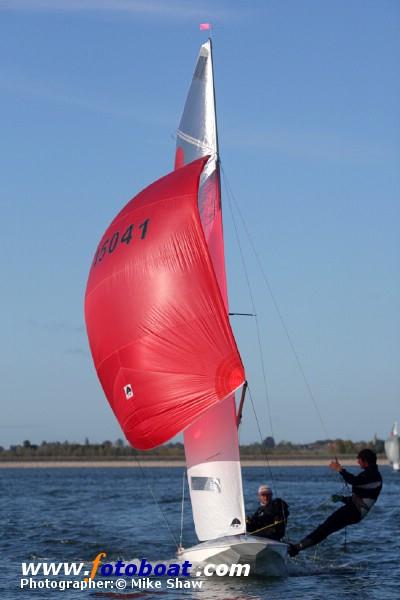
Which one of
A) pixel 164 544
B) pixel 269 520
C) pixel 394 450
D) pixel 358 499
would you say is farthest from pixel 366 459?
pixel 394 450

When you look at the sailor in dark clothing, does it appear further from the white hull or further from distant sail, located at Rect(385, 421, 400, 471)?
distant sail, located at Rect(385, 421, 400, 471)

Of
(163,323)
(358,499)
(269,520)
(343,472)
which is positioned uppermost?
(163,323)

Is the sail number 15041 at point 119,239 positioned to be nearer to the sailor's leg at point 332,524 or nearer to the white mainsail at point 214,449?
the white mainsail at point 214,449

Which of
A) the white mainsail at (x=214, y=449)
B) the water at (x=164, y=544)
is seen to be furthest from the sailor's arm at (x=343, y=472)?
the water at (x=164, y=544)

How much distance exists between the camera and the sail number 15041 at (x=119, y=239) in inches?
754

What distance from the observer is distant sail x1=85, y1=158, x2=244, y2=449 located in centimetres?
1797

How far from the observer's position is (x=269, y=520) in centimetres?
1909

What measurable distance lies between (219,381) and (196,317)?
111 cm

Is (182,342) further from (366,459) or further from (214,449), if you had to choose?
(366,459)

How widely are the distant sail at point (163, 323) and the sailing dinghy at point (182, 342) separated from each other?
16 millimetres

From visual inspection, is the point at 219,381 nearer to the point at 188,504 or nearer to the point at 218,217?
the point at 218,217

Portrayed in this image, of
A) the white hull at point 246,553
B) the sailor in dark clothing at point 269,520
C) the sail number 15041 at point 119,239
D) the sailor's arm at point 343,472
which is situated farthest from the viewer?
the sail number 15041 at point 119,239

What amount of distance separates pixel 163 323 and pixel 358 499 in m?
4.32

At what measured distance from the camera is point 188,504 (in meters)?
40.2
